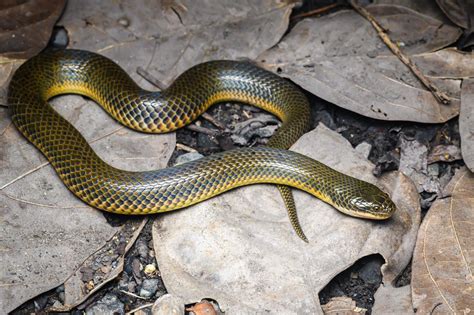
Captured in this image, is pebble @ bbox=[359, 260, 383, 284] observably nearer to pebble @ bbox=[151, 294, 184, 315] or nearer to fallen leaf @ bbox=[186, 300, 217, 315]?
fallen leaf @ bbox=[186, 300, 217, 315]

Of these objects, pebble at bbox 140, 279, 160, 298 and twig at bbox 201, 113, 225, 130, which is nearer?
pebble at bbox 140, 279, 160, 298

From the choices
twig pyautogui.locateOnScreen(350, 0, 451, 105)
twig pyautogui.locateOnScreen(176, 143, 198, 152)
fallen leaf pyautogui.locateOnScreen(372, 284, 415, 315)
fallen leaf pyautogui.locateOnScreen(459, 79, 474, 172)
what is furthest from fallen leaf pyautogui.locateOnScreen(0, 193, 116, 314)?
twig pyautogui.locateOnScreen(350, 0, 451, 105)

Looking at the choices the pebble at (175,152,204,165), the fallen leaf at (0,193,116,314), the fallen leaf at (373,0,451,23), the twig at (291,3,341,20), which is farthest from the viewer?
the twig at (291,3,341,20)

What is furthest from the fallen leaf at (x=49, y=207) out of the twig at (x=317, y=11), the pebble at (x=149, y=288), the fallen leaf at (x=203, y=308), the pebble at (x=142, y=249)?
the twig at (x=317, y=11)

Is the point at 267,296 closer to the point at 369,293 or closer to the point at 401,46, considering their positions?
the point at 369,293

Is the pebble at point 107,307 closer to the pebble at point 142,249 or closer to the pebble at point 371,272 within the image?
the pebble at point 142,249

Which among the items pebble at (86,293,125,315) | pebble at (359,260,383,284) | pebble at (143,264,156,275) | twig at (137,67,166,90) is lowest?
pebble at (86,293,125,315)

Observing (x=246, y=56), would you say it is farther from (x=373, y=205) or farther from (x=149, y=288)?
(x=149, y=288)

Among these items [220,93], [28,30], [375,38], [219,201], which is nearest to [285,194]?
[219,201]
